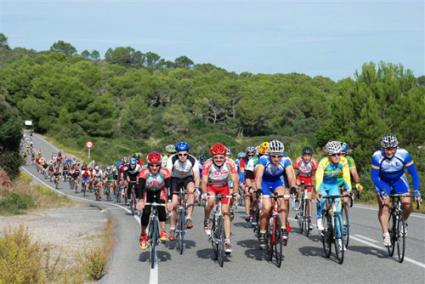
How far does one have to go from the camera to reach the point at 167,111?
112812 mm

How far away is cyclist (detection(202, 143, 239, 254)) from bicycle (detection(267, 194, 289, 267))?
761 mm

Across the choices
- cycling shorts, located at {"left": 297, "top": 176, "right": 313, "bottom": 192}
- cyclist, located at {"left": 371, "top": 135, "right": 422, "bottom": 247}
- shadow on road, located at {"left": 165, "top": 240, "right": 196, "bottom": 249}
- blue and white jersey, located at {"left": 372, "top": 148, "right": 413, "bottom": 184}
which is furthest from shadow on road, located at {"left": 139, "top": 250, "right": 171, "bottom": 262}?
cycling shorts, located at {"left": 297, "top": 176, "right": 313, "bottom": 192}

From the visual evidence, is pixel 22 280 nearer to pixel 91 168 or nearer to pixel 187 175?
pixel 187 175

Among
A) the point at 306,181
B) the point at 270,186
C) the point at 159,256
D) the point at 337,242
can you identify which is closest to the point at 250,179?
the point at 306,181

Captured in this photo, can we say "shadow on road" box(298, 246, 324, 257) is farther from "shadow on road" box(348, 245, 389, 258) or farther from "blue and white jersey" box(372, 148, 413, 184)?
"blue and white jersey" box(372, 148, 413, 184)

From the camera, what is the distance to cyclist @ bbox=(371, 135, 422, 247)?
10133mm

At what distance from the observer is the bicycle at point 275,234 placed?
32.2ft

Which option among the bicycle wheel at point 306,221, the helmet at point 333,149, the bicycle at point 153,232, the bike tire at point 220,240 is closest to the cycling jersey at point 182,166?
the bicycle at point 153,232

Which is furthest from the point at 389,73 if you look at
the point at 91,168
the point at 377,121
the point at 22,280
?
the point at 22,280

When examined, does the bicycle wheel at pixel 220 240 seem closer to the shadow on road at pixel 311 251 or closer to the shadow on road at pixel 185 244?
the shadow on road at pixel 311 251

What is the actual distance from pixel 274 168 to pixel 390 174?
204cm

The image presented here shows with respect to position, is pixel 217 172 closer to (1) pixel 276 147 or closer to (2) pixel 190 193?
(1) pixel 276 147

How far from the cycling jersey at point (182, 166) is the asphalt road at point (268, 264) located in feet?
5.06

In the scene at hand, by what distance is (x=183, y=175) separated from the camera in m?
12.2
